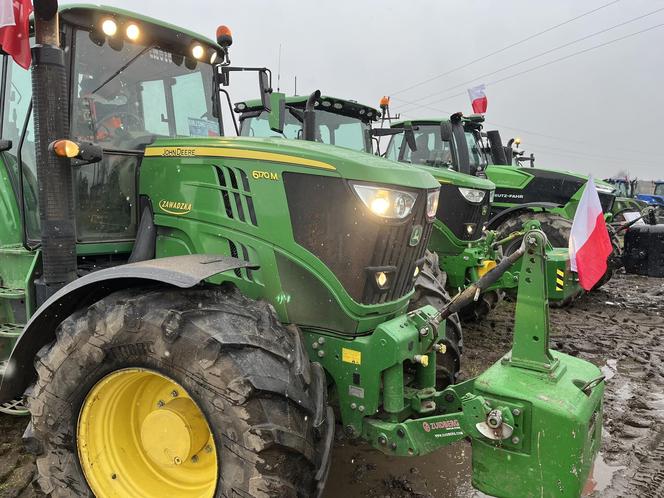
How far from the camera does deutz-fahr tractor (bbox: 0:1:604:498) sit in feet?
7.11

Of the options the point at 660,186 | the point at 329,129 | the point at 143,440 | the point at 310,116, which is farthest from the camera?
the point at 660,186

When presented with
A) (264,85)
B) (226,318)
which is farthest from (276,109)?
(226,318)

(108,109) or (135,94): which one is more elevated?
(135,94)

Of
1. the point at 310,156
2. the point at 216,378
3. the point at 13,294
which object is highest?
the point at 310,156

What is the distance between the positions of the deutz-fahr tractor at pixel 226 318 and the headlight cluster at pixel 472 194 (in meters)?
3.95

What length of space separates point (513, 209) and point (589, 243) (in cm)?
625

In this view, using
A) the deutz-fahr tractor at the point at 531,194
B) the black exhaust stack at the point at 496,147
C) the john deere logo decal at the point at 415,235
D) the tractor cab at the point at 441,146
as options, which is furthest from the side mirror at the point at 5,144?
the black exhaust stack at the point at 496,147

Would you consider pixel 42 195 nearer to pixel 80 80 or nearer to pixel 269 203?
pixel 80 80

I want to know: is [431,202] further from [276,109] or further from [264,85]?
[264,85]

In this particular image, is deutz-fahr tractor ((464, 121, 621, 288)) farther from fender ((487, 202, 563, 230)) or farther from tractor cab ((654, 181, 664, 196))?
tractor cab ((654, 181, 664, 196))

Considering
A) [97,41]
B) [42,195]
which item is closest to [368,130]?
[97,41]

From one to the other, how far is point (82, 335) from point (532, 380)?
2.00 metres

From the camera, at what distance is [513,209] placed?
28.2 ft

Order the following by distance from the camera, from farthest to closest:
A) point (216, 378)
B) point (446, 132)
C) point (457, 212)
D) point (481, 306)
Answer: point (446, 132) < point (457, 212) < point (481, 306) < point (216, 378)
